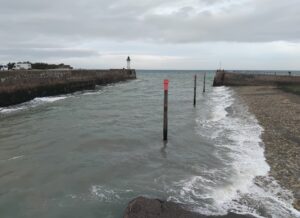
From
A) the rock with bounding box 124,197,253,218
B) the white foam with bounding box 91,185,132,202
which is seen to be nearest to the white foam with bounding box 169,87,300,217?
the rock with bounding box 124,197,253,218

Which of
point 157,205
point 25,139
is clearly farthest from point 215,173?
point 25,139

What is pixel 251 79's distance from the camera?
5194 centimetres

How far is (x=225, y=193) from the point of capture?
8820 mm

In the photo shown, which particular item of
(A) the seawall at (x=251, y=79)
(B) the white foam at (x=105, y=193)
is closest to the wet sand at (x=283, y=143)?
(B) the white foam at (x=105, y=193)

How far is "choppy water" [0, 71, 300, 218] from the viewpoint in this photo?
325 inches

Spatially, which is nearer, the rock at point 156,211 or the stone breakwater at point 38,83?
the rock at point 156,211

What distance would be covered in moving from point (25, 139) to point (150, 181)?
312 inches

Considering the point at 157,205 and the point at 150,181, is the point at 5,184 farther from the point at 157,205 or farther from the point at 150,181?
the point at 157,205

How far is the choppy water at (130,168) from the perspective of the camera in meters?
8.27

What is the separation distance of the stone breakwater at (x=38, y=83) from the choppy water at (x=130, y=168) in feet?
34.3

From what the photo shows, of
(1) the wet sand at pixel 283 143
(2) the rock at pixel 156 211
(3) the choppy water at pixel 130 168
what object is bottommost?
(3) the choppy water at pixel 130 168

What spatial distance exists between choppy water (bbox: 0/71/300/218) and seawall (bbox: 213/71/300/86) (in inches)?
1163

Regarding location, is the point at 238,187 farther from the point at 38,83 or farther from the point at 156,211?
the point at 38,83

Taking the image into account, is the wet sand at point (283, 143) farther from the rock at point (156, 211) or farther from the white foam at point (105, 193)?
the white foam at point (105, 193)
